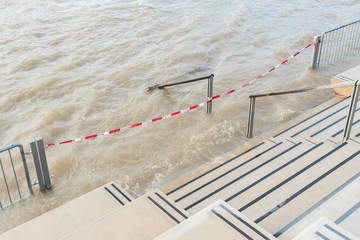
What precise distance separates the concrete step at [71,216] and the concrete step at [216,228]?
1.65 m

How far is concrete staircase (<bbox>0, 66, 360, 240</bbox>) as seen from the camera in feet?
9.41

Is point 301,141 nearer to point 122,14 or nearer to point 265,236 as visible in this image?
point 265,236

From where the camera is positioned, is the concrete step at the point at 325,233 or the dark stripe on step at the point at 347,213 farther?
the dark stripe on step at the point at 347,213

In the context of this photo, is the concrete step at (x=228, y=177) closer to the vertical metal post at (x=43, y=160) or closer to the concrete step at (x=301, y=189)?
the concrete step at (x=301, y=189)

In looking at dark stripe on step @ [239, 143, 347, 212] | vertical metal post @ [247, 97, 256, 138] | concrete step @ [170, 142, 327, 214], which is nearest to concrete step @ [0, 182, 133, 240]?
concrete step @ [170, 142, 327, 214]

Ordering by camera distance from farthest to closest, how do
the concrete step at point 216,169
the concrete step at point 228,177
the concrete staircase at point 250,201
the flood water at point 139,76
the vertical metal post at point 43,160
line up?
the flood water at point 139,76, the vertical metal post at point 43,160, the concrete step at point 216,169, the concrete step at point 228,177, the concrete staircase at point 250,201

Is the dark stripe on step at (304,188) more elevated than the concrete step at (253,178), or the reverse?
the dark stripe on step at (304,188)

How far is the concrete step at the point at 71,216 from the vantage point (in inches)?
156

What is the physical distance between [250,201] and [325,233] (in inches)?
64.2

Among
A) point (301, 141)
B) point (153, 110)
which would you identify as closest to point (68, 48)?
point (153, 110)

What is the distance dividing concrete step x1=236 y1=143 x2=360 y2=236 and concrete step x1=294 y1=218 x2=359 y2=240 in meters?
0.92

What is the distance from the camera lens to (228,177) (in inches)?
192

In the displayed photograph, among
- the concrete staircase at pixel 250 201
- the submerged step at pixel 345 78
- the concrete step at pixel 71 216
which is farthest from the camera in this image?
the submerged step at pixel 345 78

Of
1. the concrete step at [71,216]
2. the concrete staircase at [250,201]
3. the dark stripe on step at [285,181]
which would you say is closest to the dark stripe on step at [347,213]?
the concrete staircase at [250,201]
